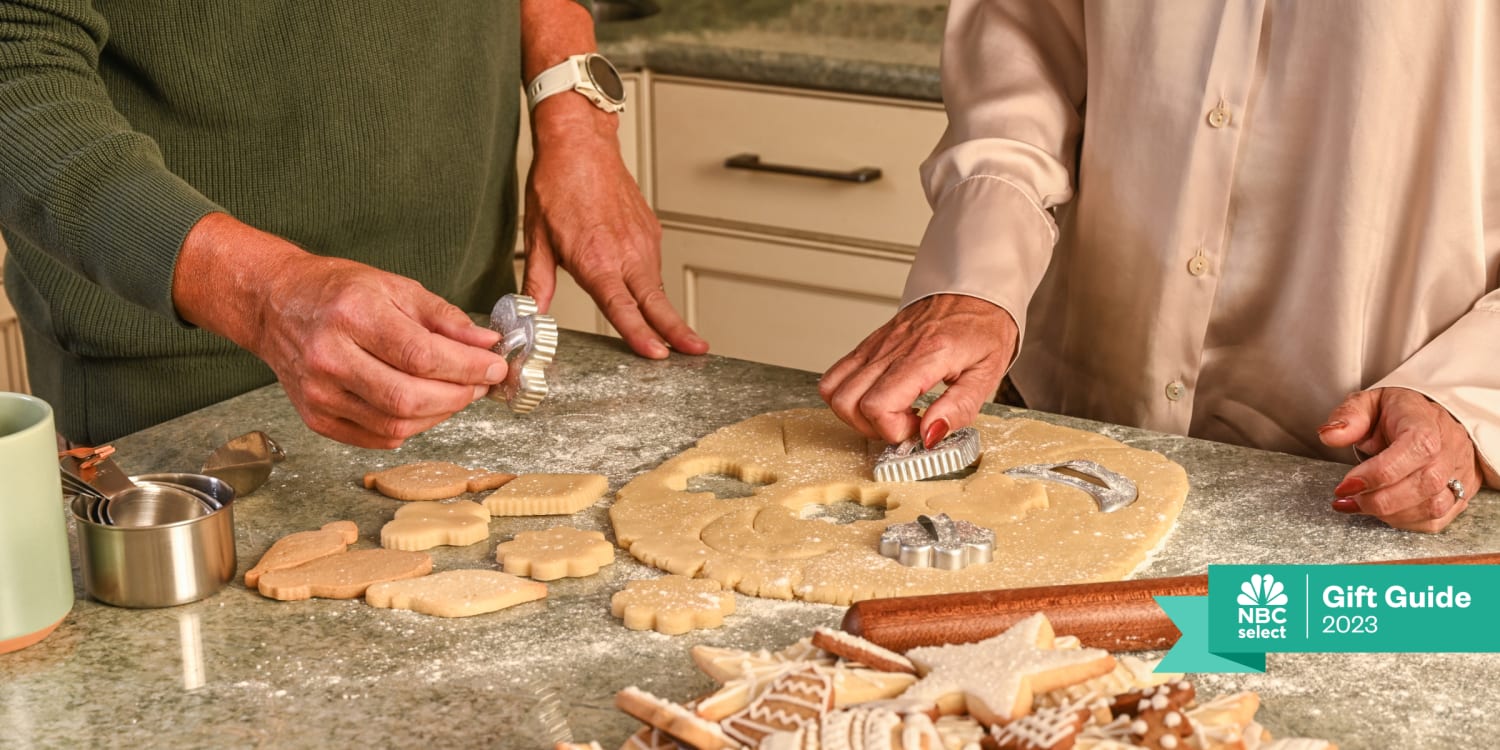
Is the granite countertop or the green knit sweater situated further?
the granite countertop

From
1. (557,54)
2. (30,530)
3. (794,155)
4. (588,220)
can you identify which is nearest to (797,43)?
(794,155)

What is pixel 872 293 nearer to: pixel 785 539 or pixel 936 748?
pixel 785 539

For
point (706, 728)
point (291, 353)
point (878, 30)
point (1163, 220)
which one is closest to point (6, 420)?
point (291, 353)

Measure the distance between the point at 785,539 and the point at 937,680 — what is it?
0.30m

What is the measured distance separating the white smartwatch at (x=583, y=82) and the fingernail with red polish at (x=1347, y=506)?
0.94 meters

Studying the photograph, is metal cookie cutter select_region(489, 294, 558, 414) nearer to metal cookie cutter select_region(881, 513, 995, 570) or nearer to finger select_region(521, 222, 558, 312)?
metal cookie cutter select_region(881, 513, 995, 570)

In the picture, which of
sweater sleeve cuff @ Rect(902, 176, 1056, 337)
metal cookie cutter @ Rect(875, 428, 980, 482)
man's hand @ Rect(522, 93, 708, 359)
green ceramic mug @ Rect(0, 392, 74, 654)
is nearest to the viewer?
green ceramic mug @ Rect(0, 392, 74, 654)

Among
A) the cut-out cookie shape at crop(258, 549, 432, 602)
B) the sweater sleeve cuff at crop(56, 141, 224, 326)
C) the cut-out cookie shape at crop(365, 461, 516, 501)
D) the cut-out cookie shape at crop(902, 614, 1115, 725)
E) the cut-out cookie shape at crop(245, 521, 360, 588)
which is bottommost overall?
the cut-out cookie shape at crop(258, 549, 432, 602)

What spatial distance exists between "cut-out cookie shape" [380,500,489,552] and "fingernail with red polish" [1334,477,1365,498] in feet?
2.06

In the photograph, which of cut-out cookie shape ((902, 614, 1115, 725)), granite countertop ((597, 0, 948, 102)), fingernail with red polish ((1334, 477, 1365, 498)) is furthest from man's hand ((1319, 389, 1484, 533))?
granite countertop ((597, 0, 948, 102))

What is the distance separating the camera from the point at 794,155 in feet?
8.72

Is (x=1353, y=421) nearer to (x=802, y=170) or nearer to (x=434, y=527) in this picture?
(x=434, y=527)

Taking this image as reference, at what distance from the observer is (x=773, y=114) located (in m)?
2.66

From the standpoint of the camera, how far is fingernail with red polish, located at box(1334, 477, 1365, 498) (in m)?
1.04
